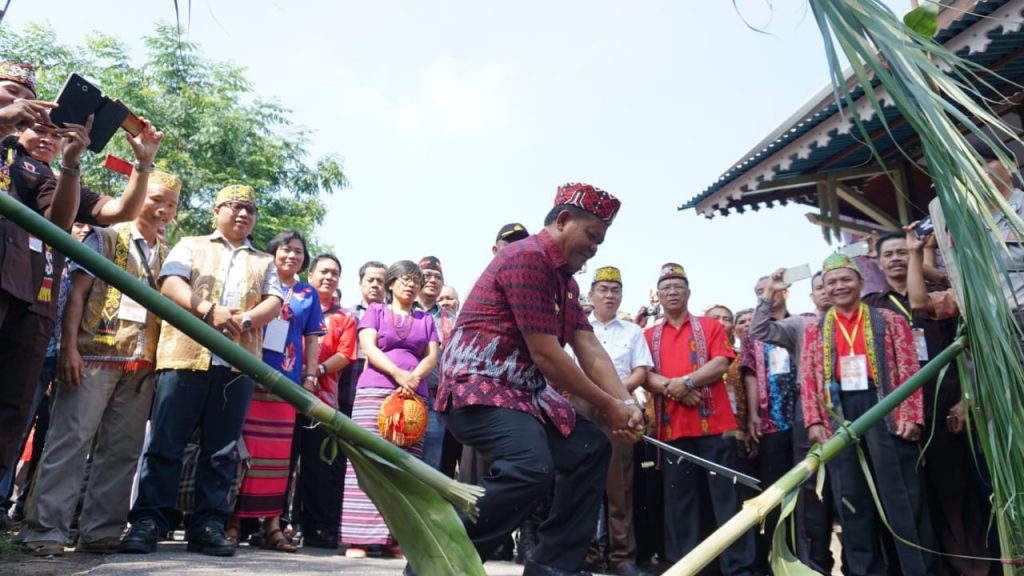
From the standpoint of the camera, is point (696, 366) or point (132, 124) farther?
point (696, 366)

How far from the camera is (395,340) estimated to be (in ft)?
19.2

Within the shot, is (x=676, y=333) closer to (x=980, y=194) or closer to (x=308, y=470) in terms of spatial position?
(x=308, y=470)

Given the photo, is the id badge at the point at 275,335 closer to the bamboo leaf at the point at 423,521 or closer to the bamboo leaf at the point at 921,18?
the bamboo leaf at the point at 423,521

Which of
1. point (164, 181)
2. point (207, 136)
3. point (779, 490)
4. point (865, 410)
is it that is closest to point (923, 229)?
point (865, 410)

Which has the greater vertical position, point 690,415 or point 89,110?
point 89,110

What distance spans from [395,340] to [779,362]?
2.77 metres

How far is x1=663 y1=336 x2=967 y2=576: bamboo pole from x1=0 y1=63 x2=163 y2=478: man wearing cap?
9.93 feet

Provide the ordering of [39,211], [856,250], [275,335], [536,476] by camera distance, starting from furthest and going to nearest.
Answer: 1. [856,250]
2. [275,335]
3. [39,211]
4. [536,476]

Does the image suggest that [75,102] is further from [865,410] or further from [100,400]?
[865,410]

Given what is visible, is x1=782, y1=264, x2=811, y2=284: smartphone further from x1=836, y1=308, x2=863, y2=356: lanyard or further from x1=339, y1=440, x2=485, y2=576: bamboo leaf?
x1=339, y1=440, x2=485, y2=576: bamboo leaf

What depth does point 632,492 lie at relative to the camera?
6.14 m

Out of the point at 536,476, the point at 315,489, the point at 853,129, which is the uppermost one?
the point at 853,129

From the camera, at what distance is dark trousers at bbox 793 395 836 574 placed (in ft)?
18.5

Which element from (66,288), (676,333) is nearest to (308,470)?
(66,288)
